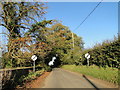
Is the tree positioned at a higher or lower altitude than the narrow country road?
higher

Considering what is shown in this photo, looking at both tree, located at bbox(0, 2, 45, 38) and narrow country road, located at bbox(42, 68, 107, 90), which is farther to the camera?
tree, located at bbox(0, 2, 45, 38)

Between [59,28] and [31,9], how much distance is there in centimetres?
3042

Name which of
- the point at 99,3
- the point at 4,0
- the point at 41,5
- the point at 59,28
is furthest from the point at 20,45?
the point at 59,28

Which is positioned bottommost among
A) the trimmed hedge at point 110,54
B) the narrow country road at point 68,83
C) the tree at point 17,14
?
the narrow country road at point 68,83

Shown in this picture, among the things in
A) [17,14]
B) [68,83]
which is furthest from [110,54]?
[17,14]

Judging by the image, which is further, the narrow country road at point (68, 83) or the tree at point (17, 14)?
the tree at point (17, 14)

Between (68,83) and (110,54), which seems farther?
(110,54)

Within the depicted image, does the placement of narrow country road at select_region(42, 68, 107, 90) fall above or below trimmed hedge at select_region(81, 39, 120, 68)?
below

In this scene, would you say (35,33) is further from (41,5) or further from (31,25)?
(41,5)

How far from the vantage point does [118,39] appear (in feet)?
39.0

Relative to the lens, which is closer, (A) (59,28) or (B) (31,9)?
(B) (31,9)

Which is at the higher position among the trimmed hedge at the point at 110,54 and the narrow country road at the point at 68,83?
the trimmed hedge at the point at 110,54

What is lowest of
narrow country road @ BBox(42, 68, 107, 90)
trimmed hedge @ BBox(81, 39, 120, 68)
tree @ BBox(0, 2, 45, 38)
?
narrow country road @ BBox(42, 68, 107, 90)

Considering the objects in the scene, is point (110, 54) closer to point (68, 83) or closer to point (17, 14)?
point (68, 83)
